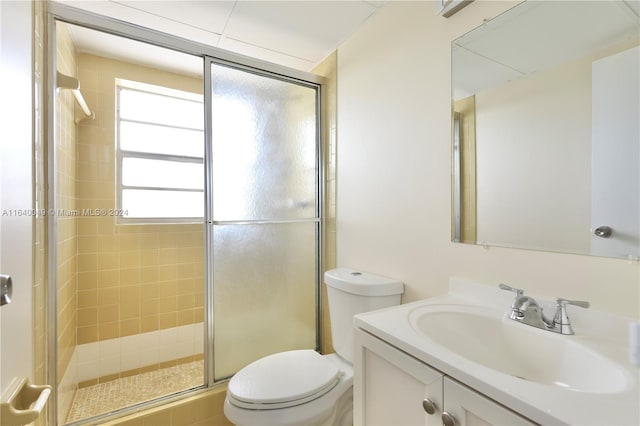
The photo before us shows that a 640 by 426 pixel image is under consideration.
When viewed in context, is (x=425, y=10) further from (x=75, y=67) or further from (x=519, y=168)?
(x=75, y=67)

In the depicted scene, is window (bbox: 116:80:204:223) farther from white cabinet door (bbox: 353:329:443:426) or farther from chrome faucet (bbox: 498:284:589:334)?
chrome faucet (bbox: 498:284:589:334)

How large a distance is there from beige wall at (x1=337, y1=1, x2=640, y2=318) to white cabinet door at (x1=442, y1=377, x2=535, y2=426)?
486 mm

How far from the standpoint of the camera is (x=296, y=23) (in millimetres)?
1596

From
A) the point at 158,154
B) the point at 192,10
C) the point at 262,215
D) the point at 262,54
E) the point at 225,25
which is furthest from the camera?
the point at 158,154

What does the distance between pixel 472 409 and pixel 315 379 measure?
30.4 inches

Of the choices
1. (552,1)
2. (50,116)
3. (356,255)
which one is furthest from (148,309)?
(552,1)

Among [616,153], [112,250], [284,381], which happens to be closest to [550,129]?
[616,153]

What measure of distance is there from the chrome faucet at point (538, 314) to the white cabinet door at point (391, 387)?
1.26 feet

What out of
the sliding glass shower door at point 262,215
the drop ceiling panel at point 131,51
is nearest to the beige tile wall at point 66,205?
the drop ceiling panel at point 131,51

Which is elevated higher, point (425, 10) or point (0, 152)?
point (425, 10)

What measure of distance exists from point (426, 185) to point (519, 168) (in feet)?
1.15

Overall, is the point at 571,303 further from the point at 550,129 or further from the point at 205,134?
the point at 205,134

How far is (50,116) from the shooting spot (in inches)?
49.3

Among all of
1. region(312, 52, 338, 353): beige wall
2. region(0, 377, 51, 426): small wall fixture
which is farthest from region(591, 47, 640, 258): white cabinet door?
region(0, 377, 51, 426): small wall fixture
